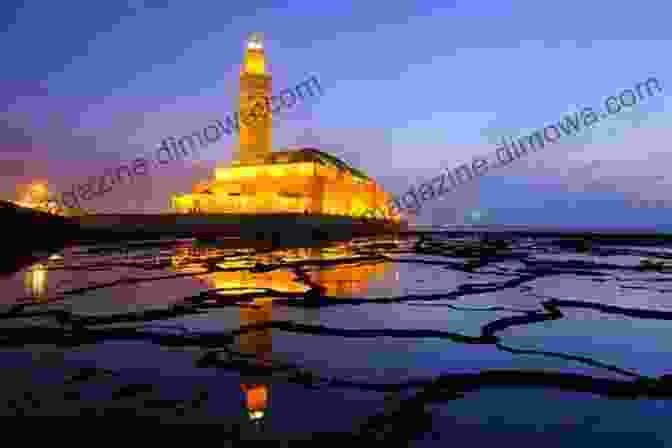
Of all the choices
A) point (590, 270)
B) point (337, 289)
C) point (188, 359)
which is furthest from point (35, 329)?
point (590, 270)

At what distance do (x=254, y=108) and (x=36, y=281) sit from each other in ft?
248

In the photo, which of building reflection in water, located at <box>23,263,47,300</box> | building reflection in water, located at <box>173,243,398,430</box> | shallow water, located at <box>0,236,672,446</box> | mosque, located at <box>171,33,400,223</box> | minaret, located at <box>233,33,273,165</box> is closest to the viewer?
shallow water, located at <box>0,236,672,446</box>

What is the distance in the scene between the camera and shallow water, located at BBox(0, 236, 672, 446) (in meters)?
2.49

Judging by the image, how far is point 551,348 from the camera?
4102 mm

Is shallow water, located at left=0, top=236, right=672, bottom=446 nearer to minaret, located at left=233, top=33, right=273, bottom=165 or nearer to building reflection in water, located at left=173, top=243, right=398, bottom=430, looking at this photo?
building reflection in water, located at left=173, top=243, right=398, bottom=430

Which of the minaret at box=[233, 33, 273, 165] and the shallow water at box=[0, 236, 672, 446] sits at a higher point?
the minaret at box=[233, 33, 273, 165]

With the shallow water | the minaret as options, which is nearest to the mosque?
the minaret

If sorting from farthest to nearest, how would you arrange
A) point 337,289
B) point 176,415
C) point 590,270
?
point 590,270
point 337,289
point 176,415

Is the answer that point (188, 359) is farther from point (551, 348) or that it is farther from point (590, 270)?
point (590, 270)

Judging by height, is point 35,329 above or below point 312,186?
below

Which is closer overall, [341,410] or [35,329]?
[341,410]

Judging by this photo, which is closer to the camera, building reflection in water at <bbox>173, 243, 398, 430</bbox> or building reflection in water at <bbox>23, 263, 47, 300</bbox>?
building reflection in water at <bbox>173, 243, 398, 430</bbox>

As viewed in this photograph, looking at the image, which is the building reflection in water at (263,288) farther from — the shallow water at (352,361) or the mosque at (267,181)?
the mosque at (267,181)

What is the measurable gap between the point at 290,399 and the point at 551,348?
2727 millimetres
